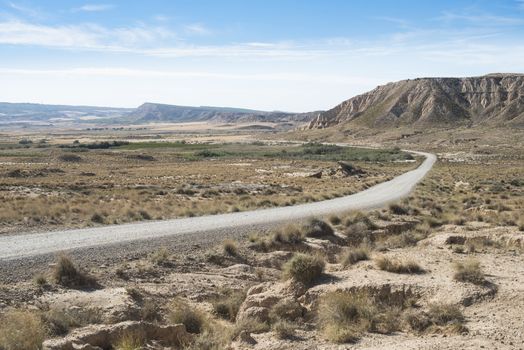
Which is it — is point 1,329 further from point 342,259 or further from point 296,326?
point 342,259

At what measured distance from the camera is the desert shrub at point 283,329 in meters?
10.7

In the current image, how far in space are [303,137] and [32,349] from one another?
186m

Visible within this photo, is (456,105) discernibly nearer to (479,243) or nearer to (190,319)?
(479,243)

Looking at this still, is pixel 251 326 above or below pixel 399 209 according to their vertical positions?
above

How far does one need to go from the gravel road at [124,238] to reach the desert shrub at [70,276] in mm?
1210

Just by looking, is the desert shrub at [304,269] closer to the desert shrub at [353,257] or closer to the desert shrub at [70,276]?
the desert shrub at [353,257]

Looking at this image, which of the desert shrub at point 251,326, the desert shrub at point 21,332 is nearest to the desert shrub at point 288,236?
the desert shrub at point 251,326

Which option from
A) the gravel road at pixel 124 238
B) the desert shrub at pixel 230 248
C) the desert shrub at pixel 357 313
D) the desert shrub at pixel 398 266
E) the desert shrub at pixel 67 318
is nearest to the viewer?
the desert shrub at pixel 67 318

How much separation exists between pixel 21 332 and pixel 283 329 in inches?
200

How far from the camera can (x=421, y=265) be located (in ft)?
50.9

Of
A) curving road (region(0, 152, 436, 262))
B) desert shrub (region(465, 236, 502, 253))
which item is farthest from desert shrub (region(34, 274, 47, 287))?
desert shrub (region(465, 236, 502, 253))

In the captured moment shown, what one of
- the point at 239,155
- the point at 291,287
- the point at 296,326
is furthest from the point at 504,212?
the point at 239,155

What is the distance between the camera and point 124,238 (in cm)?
1998

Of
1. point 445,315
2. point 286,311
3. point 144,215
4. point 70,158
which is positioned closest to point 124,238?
point 144,215
